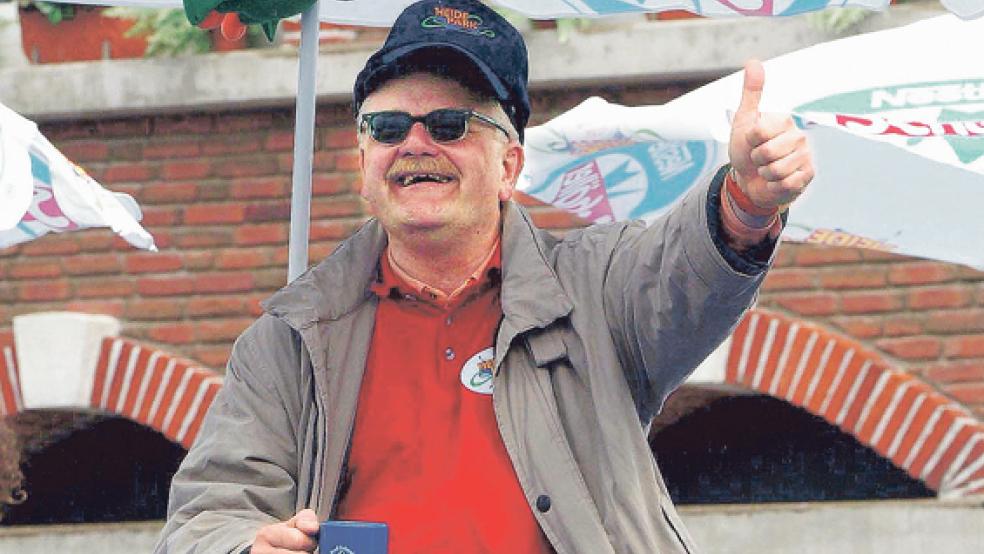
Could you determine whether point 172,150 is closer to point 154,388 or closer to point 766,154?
point 154,388

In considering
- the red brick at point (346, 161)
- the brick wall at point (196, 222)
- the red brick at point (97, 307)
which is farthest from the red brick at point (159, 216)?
the red brick at point (346, 161)

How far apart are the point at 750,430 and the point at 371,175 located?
548 centimetres

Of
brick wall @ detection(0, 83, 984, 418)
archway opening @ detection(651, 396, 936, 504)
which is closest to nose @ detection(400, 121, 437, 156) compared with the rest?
brick wall @ detection(0, 83, 984, 418)

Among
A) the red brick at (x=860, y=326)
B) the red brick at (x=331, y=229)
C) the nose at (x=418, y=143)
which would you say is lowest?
the red brick at (x=860, y=326)

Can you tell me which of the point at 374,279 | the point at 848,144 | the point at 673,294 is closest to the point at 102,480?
the point at 848,144

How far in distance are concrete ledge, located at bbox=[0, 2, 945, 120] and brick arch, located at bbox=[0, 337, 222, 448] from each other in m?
0.96

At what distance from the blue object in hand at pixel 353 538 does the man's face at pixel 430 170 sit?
64cm

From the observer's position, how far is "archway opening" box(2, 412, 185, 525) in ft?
28.8

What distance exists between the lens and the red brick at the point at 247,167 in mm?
7910

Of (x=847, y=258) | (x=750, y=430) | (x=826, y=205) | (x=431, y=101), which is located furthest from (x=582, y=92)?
(x=431, y=101)

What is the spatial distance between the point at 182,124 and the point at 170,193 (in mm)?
283

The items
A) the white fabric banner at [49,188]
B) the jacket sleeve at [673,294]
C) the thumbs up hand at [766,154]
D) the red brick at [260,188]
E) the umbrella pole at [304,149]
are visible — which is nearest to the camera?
the thumbs up hand at [766,154]

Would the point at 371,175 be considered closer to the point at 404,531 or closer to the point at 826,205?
the point at 404,531

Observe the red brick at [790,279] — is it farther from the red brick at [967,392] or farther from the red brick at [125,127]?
the red brick at [125,127]
